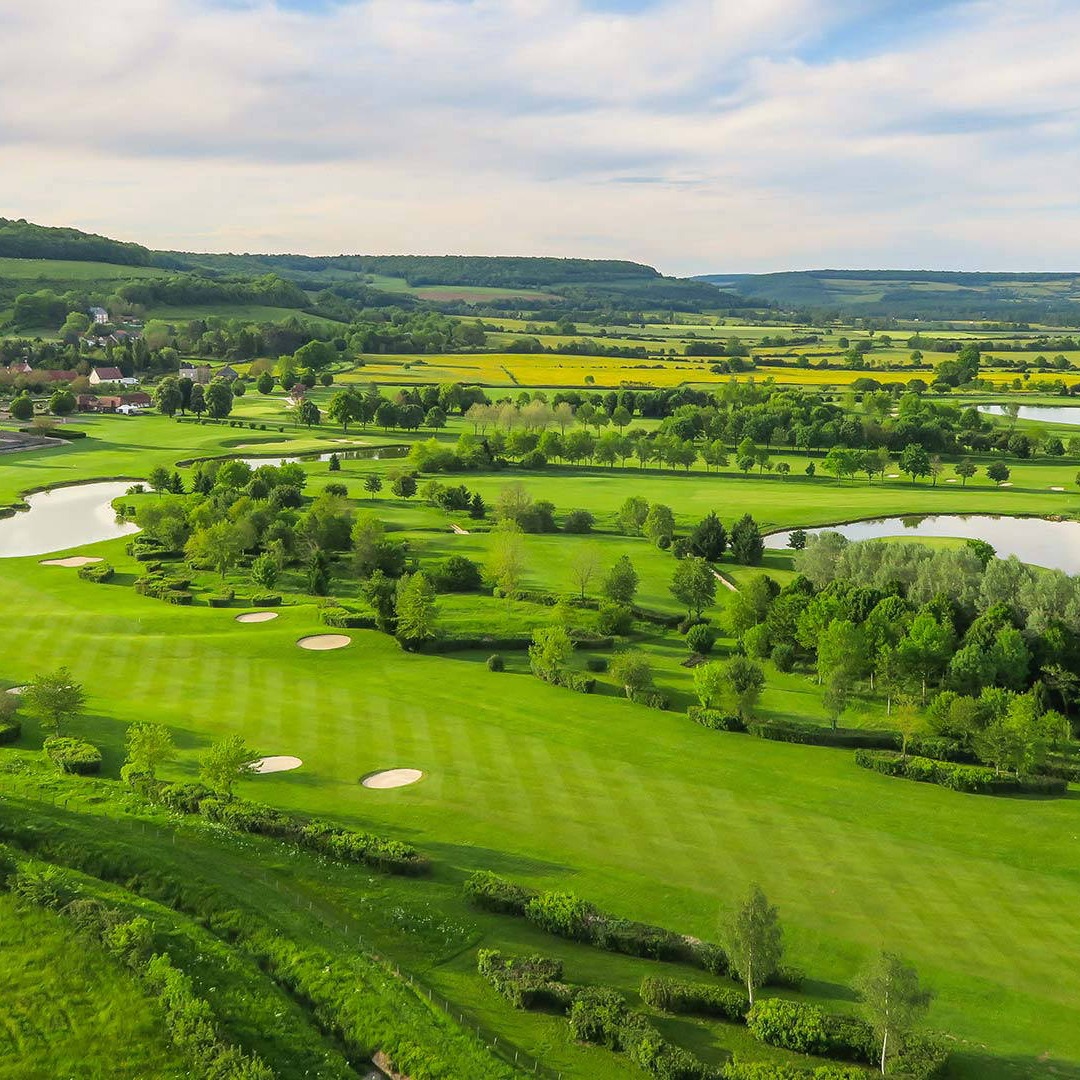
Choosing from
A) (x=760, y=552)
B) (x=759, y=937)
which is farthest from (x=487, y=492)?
(x=759, y=937)

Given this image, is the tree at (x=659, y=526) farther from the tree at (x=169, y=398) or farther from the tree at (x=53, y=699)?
the tree at (x=169, y=398)

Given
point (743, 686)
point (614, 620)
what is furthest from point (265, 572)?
point (743, 686)

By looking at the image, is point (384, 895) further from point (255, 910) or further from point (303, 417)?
point (303, 417)

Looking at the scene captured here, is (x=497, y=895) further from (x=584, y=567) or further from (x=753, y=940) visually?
(x=584, y=567)

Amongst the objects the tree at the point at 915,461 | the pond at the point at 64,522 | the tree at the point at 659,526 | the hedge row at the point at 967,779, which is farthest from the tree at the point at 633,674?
the tree at the point at 915,461

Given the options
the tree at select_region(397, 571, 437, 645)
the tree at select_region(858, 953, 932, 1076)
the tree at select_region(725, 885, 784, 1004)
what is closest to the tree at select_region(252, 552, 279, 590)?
the tree at select_region(397, 571, 437, 645)

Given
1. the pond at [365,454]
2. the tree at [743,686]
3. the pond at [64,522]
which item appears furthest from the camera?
the pond at [365,454]
